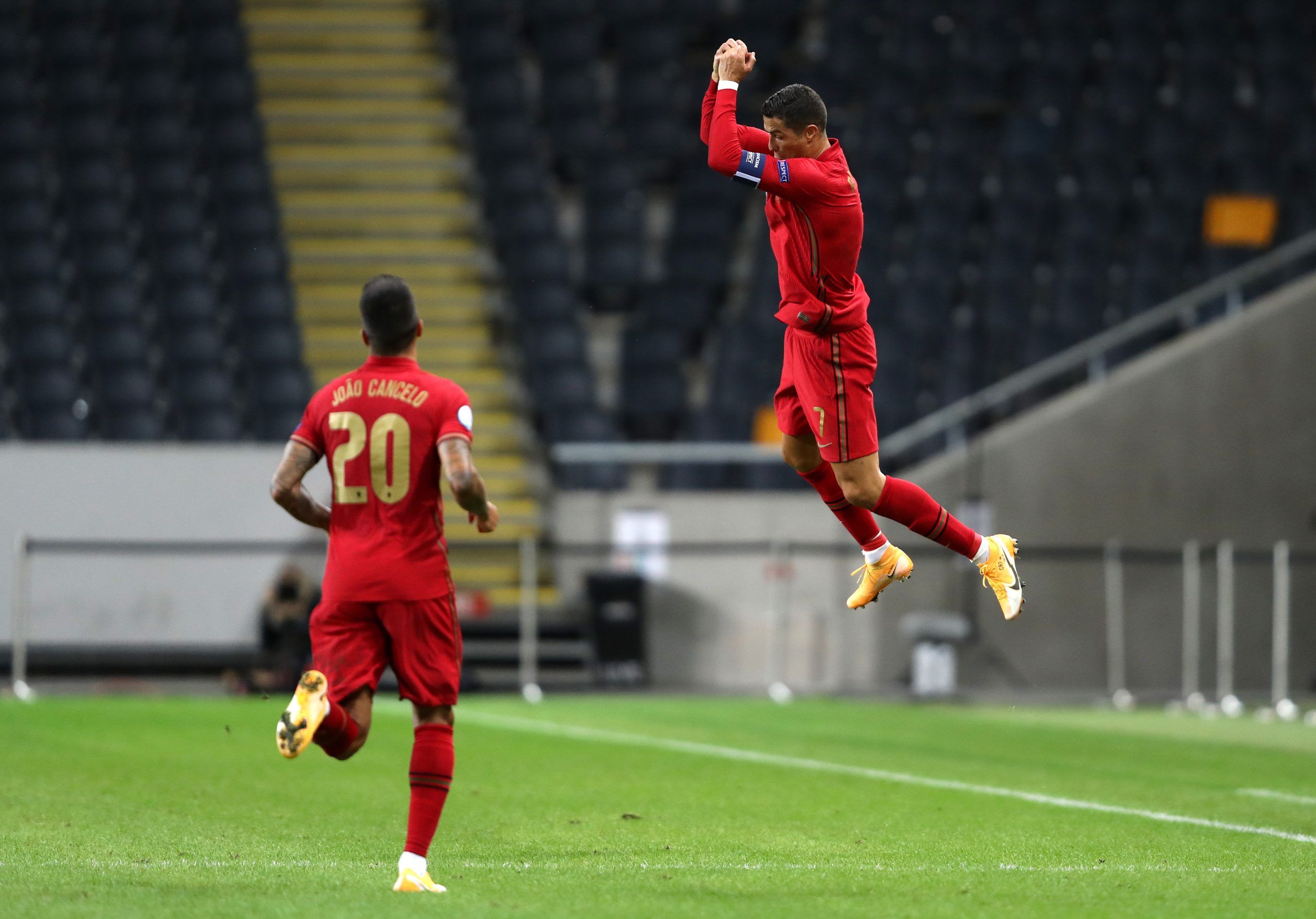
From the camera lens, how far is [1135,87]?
19328 mm

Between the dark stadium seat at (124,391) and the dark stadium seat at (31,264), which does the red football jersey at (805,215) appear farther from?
→ the dark stadium seat at (31,264)

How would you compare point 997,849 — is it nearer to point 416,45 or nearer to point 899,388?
point 899,388

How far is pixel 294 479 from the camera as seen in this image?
482 centimetres

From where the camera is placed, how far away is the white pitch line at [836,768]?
22.4 feet

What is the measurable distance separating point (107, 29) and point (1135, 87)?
11429 millimetres

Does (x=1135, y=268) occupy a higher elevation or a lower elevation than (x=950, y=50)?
lower

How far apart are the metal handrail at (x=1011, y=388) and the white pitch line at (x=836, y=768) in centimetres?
519

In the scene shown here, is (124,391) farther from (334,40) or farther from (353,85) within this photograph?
(334,40)

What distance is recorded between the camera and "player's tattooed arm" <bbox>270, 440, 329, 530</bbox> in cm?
482

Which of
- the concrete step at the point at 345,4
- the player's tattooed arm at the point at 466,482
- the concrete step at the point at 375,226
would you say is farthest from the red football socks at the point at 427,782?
the concrete step at the point at 345,4

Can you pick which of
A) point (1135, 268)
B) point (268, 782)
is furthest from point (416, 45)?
point (268, 782)

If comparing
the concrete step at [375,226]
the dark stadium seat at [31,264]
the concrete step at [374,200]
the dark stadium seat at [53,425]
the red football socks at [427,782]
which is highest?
the concrete step at [374,200]

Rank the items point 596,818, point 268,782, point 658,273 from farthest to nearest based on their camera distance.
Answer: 1. point 658,273
2. point 268,782
3. point 596,818

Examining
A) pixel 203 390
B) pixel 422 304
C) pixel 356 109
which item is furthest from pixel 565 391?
pixel 356 109
